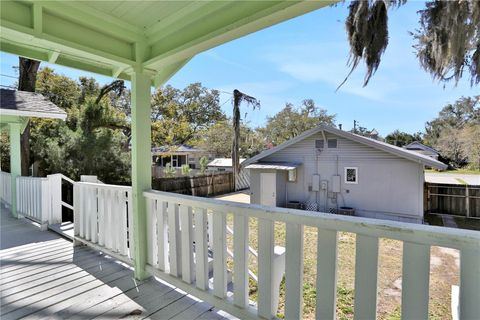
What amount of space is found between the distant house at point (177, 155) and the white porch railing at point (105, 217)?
35.4ft

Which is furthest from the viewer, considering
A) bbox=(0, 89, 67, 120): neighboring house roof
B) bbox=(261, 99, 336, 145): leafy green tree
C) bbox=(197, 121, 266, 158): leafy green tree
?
bbox=(261, 99, 336, 145): leafy green tree

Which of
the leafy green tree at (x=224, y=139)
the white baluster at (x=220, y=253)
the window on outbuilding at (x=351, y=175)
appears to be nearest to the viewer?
the white baluster at (x=220, y=253)

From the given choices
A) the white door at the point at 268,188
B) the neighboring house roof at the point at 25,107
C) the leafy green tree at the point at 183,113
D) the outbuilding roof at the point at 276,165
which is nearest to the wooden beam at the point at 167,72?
the neighboring house roof at the point at 25,107

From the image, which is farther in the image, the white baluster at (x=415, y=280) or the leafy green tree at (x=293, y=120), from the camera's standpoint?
the leafy green tree at (x=293, y=120)

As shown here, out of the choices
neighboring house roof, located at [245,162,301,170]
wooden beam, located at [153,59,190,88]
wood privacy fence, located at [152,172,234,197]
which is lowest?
wood privacy fence, located at [152,172,234,197]

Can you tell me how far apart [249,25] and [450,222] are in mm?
10178

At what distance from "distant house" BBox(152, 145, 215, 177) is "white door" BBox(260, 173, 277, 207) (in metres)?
5.73

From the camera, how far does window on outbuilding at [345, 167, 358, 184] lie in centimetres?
964

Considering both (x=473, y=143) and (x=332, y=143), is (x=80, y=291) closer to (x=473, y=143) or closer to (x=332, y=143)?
(x=332, y=143)

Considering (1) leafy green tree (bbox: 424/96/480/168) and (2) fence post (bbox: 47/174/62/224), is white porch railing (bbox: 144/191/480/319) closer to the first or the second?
(2) fence post (bbox: 47/174/62/224)

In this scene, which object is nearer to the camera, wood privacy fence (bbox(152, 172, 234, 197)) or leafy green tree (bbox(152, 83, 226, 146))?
wood privacy fence (bbox(152, 172, 234, 197))

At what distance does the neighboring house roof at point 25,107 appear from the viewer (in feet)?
12.6

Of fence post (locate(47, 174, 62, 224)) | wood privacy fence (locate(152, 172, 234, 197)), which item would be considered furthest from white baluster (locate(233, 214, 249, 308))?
wood privacy fence (locate(152, 172, 234, 197))

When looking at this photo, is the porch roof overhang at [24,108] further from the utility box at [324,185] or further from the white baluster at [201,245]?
the utility box at [324,185]
